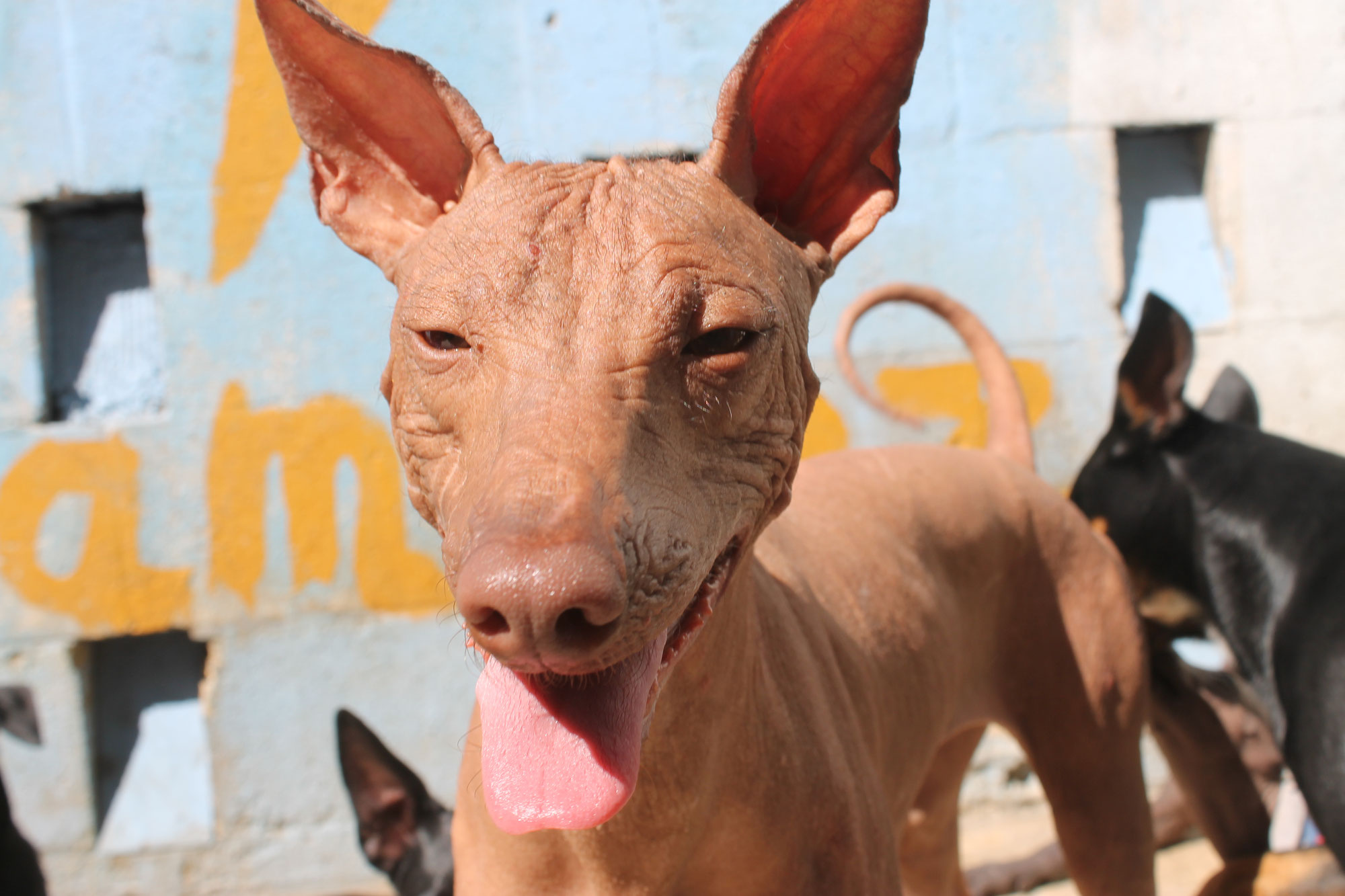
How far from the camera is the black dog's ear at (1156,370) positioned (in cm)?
342

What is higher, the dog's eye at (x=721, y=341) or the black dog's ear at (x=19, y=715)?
the dog's eye at (x=721, y=341)

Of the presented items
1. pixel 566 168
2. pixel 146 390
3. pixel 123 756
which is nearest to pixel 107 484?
pixel 146 390

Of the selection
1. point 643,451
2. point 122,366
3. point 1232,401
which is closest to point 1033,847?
point 1232,401

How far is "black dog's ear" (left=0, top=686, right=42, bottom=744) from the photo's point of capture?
3777 millimetres

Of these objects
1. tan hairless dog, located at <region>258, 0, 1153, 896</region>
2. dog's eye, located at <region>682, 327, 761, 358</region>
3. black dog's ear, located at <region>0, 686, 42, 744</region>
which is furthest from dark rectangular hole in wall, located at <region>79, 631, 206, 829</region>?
dog's eye, located at <region>682, 327, 761, 358</region>

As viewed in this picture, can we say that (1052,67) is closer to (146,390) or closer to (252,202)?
(252,202)

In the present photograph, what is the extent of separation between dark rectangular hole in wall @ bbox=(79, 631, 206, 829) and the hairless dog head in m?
3.33

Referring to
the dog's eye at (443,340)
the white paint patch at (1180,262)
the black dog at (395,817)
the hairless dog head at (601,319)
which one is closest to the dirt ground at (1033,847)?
the white paint patch at (1180,262)

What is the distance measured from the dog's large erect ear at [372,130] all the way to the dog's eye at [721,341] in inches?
19.5

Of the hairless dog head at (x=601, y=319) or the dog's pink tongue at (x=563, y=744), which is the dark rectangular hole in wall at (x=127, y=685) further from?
the dog's pink tongue at (x=563, y=744)

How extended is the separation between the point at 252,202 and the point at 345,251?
1.31 feet

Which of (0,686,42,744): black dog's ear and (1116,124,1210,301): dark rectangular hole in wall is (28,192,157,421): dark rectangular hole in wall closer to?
(0,686,42,744): black dog's ear

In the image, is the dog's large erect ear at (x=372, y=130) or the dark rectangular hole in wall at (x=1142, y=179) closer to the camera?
the dog's large erect ear at (x=372, y=130)

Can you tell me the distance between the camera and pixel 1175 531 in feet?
11.3
